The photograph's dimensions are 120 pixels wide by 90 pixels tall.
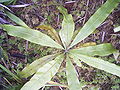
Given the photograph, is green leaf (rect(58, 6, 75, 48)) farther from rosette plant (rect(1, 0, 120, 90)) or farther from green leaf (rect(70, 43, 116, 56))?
green leaf (rect(70, 43, 116, 56))

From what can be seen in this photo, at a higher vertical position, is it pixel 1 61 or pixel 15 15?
pixel 15 15

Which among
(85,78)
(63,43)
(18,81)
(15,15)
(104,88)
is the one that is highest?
(15,15)

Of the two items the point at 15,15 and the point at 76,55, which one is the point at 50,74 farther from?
the point at 15,15

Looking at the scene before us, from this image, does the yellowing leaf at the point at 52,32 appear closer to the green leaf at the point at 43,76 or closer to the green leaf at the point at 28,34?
the green leaf at the point at 28,34

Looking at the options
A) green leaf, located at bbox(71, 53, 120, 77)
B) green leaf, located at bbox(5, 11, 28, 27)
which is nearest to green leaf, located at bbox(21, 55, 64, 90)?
green leaf, located at bbox(71, 53, 120, 77)

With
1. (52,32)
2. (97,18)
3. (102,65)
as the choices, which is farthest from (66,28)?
(102,65)

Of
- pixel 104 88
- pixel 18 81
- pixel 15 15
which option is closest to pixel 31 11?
pixel 15 15

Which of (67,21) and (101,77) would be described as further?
(101,77)
